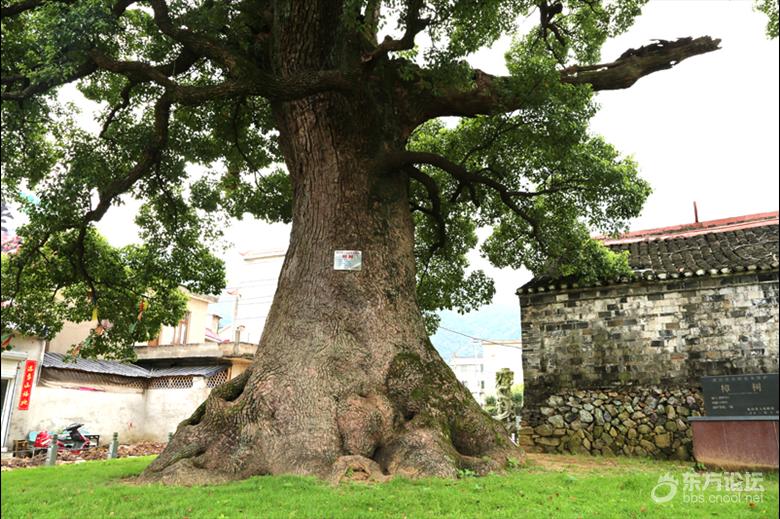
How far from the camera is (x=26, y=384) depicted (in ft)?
51.3

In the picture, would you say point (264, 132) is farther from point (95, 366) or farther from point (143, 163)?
point (95, 366)

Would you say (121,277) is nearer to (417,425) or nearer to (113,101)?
(113,101)

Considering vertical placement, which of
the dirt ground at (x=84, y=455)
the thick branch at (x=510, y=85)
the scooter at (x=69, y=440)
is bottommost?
the dirt ground at (x=84, y=455)

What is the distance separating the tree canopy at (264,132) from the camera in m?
7.42

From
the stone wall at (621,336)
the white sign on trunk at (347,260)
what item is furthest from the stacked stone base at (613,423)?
the white sign on trunk at (347,260)

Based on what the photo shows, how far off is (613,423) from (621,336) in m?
1.70

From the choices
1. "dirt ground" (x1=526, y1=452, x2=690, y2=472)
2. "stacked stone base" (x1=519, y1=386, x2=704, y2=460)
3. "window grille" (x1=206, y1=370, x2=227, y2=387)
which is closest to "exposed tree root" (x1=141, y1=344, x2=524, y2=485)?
"dirt ground" (x1=526, y1=452, x2=690, y2=472)

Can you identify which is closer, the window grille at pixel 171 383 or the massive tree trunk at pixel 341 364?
the massive tree trunk at pixel 341 364

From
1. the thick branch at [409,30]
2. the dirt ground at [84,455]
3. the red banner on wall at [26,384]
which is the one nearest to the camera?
the thick branch at [409,30]

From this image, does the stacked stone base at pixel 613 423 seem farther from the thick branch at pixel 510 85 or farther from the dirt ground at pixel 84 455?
the dirt ground at pixel 84 455

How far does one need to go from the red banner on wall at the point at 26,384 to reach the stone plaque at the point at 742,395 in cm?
1774

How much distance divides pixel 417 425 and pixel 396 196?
3.49m

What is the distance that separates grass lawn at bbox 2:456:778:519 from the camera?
4.45 metres

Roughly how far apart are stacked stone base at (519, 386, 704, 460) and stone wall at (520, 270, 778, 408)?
24 centimetres
